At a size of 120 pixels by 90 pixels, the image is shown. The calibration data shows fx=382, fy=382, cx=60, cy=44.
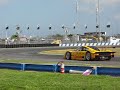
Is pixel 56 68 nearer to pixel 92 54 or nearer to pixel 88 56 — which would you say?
pixel 92 54

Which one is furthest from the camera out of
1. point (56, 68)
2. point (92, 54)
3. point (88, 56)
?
point (88, 56)

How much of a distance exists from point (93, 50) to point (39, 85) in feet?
60.0

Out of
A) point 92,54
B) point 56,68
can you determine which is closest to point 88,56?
point 92,54

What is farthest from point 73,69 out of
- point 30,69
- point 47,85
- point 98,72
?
point 47,85

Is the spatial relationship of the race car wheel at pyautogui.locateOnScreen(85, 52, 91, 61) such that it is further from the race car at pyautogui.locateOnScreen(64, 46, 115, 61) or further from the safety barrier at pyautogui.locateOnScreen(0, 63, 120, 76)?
the safety barrier at pyautogui.locateOnScreen(0, 63, 120, 76)

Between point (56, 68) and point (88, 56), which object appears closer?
point (56, 68)

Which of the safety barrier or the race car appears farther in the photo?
the race car

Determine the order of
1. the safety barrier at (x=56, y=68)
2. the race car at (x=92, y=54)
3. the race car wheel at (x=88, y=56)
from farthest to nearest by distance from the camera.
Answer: the race car wheel at (x=88, y=56), the race car at (x=92, y=54), the safety barrier at (x=56, y=68)

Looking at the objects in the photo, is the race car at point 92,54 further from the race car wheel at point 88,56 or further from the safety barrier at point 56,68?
the safety barrier at point 56,68

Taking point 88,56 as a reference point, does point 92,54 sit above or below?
above

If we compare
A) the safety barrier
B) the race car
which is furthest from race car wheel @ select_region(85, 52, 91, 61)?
the safety barrier

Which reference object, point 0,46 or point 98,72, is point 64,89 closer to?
point 98,72

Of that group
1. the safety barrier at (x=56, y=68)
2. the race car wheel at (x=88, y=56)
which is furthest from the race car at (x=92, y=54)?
the safety barrier at (x=56, y=68)

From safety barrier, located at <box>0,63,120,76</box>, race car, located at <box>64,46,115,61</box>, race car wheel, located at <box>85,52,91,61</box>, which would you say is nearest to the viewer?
safety barrier, located at <box>0,63,120,76</box>
